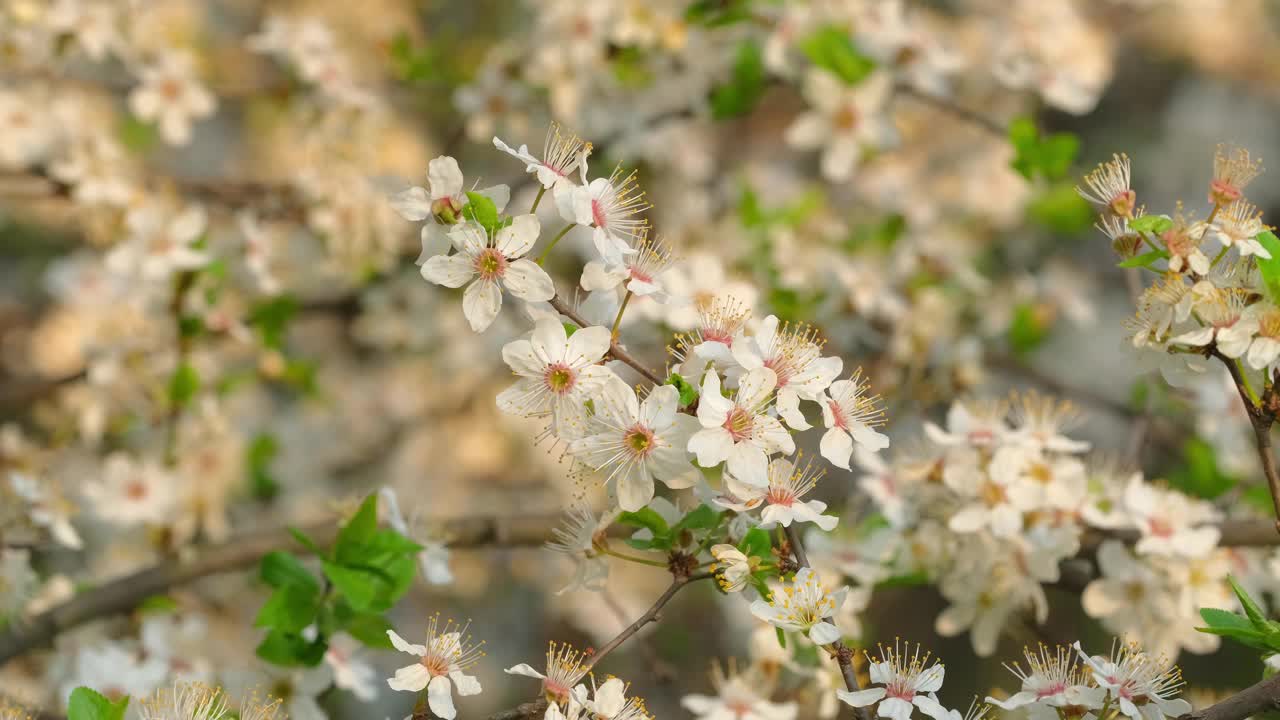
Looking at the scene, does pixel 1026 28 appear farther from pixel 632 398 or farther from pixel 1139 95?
pixel 1139 95

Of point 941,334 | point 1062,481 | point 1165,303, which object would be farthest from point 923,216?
point 1165,303

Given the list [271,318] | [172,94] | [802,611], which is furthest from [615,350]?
[172,94]

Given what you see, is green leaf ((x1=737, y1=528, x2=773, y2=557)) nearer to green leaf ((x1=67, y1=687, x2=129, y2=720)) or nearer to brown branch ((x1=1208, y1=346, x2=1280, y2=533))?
brown branch ((x1=1208, y1=346, x2=1280, y2=533))

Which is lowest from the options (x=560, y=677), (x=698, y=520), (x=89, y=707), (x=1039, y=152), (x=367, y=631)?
(x=367, y=631)

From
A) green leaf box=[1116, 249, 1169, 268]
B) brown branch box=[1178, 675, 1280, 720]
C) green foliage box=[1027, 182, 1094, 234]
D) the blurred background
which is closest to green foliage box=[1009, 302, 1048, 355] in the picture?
the blurred background

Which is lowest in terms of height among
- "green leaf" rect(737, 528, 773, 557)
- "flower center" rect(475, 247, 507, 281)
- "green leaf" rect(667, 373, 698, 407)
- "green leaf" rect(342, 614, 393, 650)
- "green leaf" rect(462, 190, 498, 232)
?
"green leaf" rect(342, 614, 393, 650)

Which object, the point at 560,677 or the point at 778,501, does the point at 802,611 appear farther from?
the point at 560,677

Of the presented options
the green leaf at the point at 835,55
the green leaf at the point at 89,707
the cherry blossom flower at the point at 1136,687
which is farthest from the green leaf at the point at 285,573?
the green leaf at the point at 835,55

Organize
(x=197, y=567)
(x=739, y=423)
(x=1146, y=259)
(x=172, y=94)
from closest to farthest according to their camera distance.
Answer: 1. (x=739, y=423)
2. (x=1146, y=259)
3. (x=197, y=567)
4. (x=172, y=94)
